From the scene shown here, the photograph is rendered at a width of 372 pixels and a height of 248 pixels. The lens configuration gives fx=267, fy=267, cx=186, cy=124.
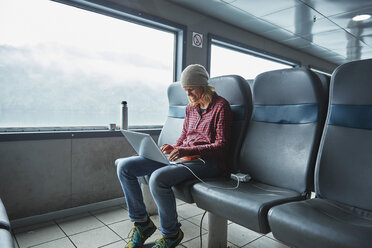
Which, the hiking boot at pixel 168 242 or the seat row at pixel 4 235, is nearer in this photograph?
the seat row at pixel 4 235

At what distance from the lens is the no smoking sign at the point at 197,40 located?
3416 millimetres

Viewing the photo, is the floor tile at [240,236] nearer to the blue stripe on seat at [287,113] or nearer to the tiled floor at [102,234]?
the tiled floor at [102,234]

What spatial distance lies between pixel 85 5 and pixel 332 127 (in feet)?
Result: 7.93

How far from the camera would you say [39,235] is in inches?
80.2

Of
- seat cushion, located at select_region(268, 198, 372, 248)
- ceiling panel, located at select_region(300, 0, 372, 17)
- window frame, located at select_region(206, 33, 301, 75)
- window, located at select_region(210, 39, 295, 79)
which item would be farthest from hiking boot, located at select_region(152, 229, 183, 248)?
ceiling panel, located at select_region(300, 0, 372, 17)

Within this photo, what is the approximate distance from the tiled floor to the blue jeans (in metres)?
0.35

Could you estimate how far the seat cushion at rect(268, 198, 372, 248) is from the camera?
912 millimetres

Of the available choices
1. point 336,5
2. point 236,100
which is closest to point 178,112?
point 236,100

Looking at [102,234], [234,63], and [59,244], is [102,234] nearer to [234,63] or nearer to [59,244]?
[59,244]

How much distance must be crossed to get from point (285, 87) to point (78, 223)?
195cm

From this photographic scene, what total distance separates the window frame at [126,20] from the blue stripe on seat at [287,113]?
1.54 m

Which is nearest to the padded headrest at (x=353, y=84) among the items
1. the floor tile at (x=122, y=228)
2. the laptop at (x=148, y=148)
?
the laptop at (x=148, y=148)

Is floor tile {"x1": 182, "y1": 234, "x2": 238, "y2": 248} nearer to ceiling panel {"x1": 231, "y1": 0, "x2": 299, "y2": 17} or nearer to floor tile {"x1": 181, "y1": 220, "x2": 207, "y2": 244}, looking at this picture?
floor tile {"x1": 181, "y1": 220, "x2": 207, "y2": 244}

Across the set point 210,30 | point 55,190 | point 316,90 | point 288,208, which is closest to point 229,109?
point 316,90
